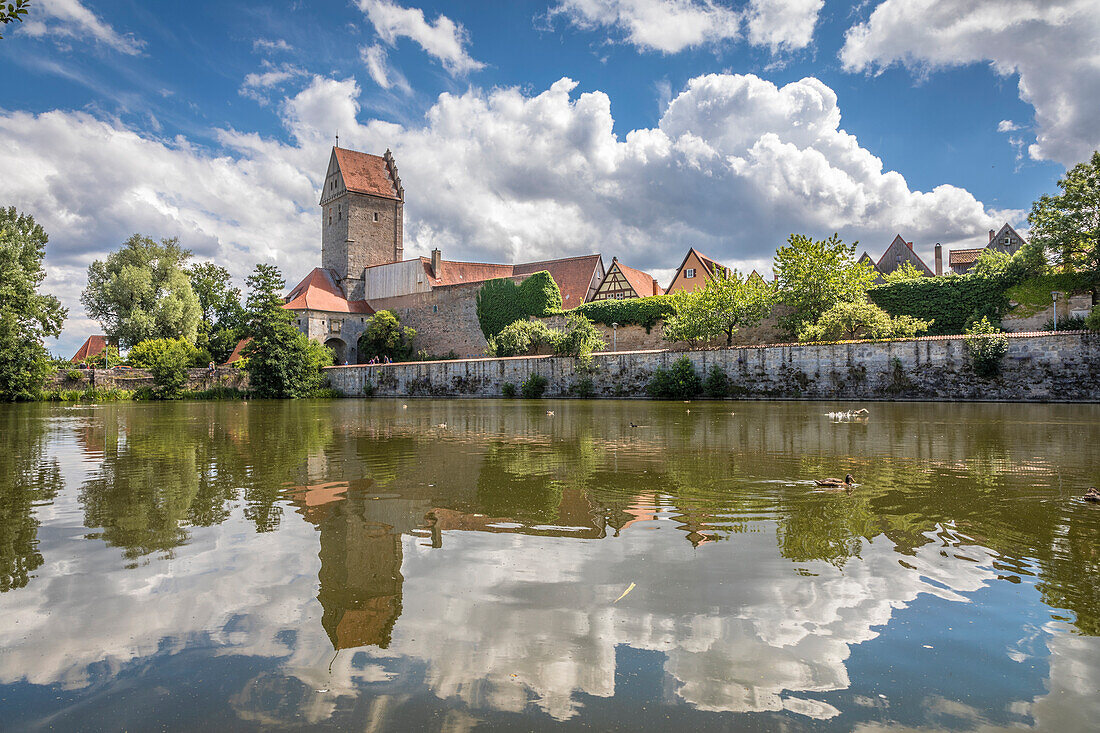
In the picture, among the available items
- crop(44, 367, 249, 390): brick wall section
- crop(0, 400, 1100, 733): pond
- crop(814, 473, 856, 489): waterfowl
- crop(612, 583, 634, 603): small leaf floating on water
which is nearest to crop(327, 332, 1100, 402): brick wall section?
crop(44, 367, 249, 390): brick wall section

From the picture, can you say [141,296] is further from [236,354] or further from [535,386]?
[535,386]

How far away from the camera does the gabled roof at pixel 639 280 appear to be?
51.8 meters

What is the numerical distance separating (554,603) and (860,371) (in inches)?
1011

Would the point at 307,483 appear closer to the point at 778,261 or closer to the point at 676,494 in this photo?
the point at 676,494

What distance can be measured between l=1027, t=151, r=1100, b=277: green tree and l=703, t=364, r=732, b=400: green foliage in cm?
1595

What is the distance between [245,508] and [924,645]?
480cm

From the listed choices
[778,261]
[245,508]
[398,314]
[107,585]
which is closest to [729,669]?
[107,585]

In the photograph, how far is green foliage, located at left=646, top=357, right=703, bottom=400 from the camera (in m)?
28.9

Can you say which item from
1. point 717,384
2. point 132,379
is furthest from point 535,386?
point 132,379

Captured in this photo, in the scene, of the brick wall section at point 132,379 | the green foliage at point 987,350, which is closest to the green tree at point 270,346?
the brick wall section at point 132,379

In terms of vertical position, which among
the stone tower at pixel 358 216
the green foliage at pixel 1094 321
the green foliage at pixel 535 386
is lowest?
the green foliage at pixel 535 386

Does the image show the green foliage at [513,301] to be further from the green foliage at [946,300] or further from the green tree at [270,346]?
the green foliage at [946,300]

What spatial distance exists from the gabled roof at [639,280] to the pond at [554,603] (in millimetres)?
46041

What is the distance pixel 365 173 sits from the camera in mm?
63375
